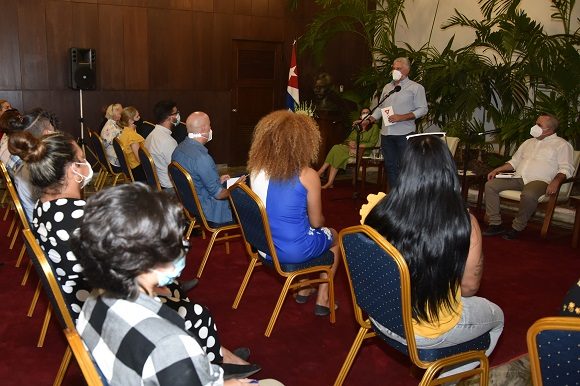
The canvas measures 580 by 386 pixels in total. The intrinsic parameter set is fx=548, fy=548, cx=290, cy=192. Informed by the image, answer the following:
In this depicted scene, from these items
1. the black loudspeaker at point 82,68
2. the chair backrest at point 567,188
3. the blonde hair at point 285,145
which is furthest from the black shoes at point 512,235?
the black loudspeaker at point 82,68

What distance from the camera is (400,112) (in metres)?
6.29

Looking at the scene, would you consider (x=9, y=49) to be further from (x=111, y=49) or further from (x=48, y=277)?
(x=48, y=277)

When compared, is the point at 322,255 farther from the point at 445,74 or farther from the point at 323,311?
the point at 445,74

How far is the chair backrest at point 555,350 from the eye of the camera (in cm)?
151

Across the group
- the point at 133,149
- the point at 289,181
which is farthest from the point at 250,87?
the point at 289,181

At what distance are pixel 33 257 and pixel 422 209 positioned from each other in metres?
1.46

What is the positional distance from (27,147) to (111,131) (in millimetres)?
3824

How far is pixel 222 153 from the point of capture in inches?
357

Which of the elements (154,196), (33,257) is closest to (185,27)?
(33,257)

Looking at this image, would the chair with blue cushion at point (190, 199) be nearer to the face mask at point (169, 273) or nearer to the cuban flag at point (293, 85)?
the face mask at point (169, 273)

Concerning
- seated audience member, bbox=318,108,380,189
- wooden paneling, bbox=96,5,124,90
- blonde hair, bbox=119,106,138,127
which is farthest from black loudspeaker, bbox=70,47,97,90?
seated audience member, bbox=318,108,380,189

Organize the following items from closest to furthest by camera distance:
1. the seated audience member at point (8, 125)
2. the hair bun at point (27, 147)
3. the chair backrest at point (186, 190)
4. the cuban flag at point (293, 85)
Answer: the hair bun at point (27, 147), the chair backrest at point (186, 190), the seated audience member at point (8, 125), the cuban flag at point (293, 85)

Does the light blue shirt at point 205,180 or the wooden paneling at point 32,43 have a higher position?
the wooden paneling at point 32,43

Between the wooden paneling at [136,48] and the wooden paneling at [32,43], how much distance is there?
111 cm
